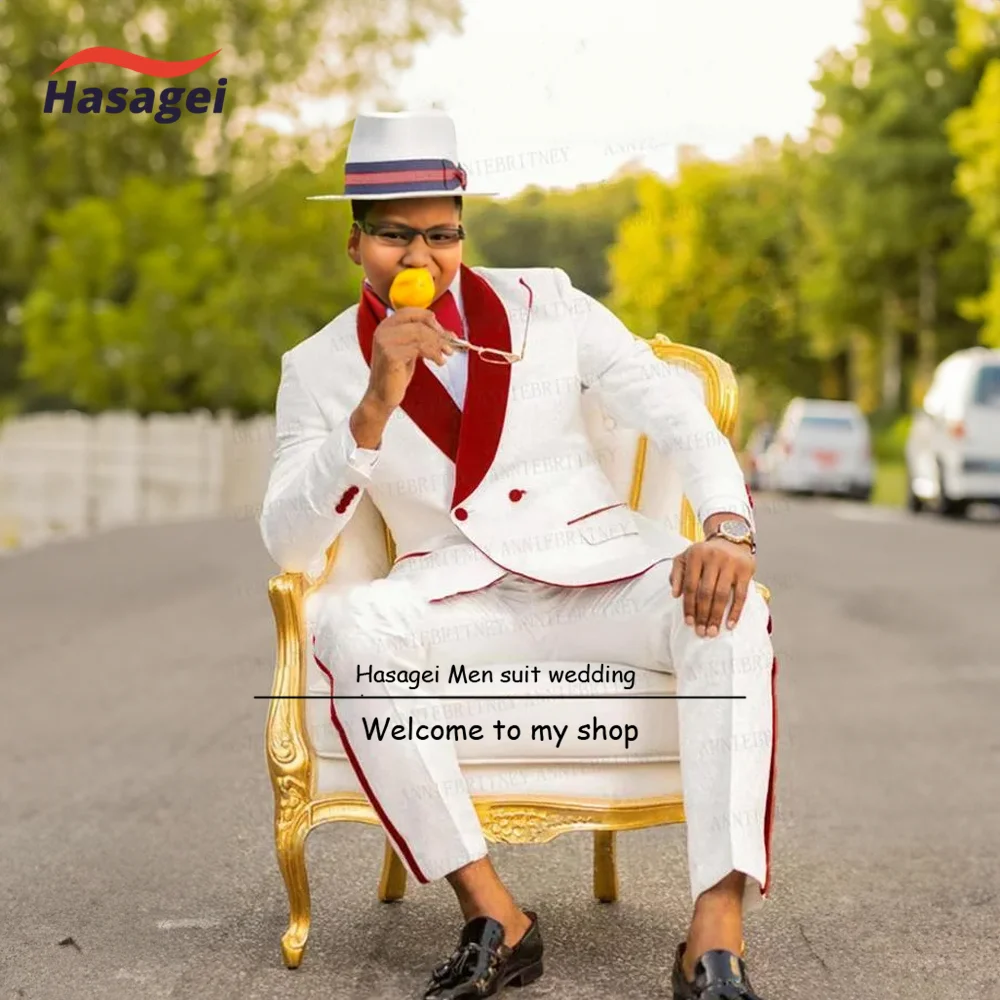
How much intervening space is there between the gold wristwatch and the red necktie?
28.1 inches

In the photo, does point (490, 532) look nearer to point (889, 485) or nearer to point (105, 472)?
point (105, 472)

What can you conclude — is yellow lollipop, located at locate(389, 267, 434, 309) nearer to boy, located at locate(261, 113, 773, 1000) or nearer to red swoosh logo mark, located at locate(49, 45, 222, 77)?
boy, located at locate(261, 113, 773, 1000)

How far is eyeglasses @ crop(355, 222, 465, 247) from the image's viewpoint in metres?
4.56

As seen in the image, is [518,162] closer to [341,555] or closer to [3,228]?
[341,555]

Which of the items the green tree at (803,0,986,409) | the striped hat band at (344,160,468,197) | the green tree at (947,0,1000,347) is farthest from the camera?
the green tree at (803,0,986,409)

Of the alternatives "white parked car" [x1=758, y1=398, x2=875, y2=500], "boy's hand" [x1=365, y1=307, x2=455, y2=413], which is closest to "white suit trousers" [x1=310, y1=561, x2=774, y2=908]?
"boy's hand" [x1=365, y1=307, x2=455, y2=413]

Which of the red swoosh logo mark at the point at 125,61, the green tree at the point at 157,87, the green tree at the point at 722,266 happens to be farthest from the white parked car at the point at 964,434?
the green tree at the point at 157,87

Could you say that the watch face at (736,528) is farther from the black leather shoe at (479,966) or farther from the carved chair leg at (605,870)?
the carved chair leg at (605,870)

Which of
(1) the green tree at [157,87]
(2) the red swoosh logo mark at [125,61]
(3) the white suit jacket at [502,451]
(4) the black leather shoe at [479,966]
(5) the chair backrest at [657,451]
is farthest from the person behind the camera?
(1) the green tree at [157,87]

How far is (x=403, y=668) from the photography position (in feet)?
14.5

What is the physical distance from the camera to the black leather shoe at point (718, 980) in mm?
4004

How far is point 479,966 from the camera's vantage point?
4.23 m

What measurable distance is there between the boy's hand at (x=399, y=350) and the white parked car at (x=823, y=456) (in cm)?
2856

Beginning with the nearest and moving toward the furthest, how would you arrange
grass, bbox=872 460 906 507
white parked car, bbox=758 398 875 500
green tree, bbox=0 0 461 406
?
white parked car, bbox=758 398 875 500
grass, bbox=872 460 906 507
green tree, bbox=0 0 461 406
